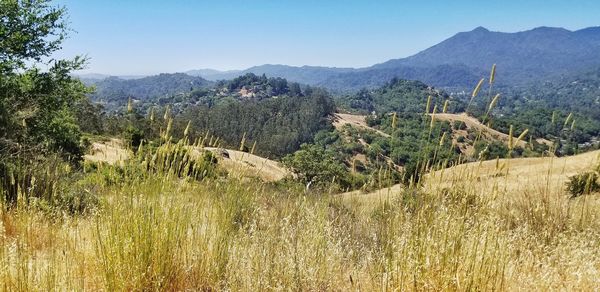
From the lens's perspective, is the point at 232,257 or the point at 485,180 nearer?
the point at 232,257

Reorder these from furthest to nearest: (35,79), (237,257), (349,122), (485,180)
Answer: (349,122) → (35,79) → (485,180) → (237,257)

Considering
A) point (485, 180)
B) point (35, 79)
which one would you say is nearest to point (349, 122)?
point (35, 79)

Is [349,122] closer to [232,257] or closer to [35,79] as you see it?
[35,79]

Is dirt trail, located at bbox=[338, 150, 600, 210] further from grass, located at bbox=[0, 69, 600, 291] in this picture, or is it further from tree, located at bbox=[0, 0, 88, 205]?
tree, located at bbox=[0, 0, 88, 205]

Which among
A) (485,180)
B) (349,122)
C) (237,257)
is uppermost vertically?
(485,180)

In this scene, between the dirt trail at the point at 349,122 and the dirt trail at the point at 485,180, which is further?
the dirt trail at the point at 349,122

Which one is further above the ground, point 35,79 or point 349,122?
point 35,79

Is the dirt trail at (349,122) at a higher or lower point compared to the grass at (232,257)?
lower

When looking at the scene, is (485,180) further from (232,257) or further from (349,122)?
(349,122)

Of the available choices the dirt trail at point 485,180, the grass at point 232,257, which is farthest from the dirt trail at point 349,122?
the grass at point 232,257

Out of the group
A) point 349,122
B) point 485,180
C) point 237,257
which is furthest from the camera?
point 349,122

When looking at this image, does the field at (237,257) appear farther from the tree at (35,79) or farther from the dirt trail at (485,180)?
the tree at (35,79)

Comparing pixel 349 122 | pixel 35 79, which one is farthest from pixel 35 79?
pixel 349 122

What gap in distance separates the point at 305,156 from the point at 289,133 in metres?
76.0
